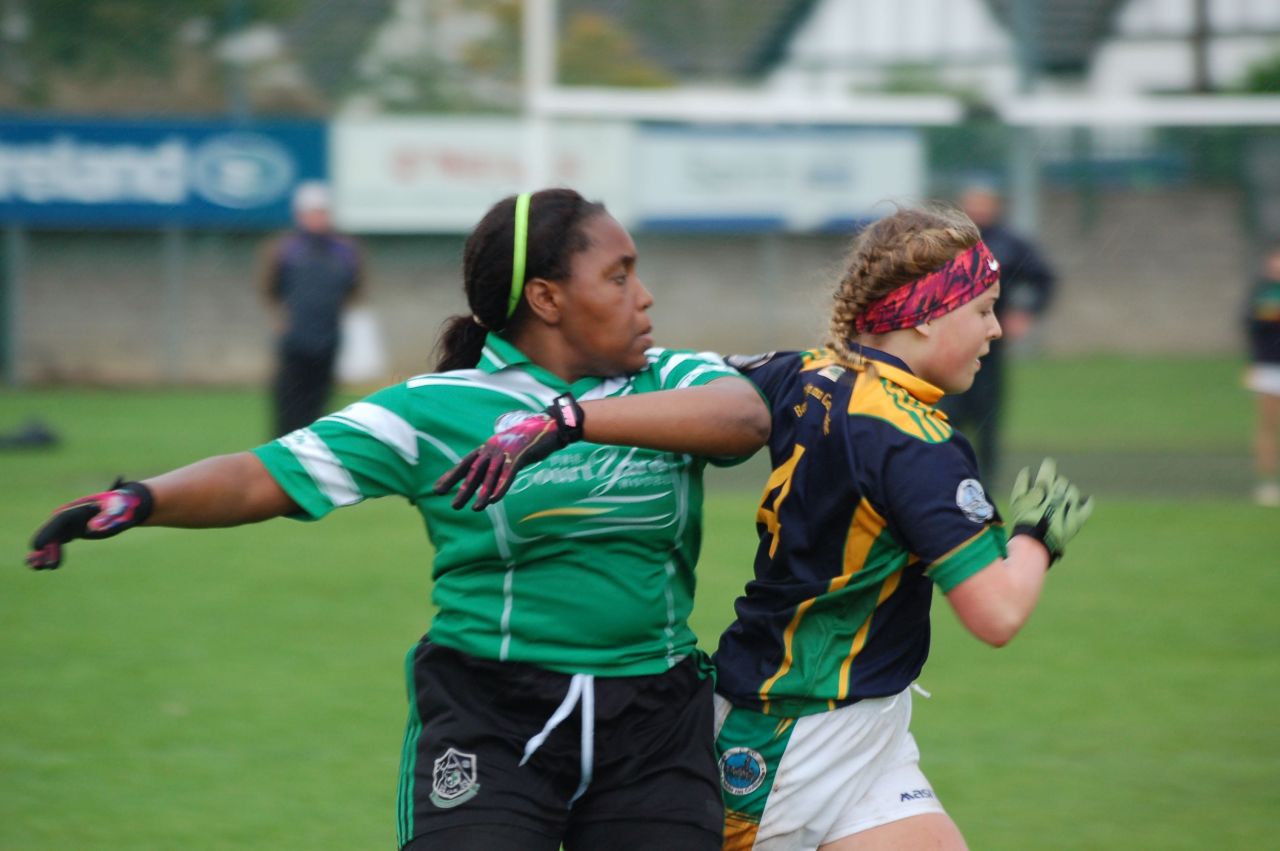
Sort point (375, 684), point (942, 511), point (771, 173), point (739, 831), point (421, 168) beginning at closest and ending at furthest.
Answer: point (942, 511)
point (739, 831)
point (375, 684)
point (771, 173)
point (421, 168)

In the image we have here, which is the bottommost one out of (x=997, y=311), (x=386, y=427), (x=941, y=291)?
(x=997, y=311)

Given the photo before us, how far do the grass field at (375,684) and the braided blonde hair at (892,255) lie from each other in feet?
7.71

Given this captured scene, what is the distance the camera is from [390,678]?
680cm

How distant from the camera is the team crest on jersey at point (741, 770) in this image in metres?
3.08

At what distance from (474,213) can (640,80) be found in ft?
9.26

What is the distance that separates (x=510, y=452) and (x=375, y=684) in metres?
4.27

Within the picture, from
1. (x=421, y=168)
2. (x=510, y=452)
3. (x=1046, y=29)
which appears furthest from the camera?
(x=421, y=168)

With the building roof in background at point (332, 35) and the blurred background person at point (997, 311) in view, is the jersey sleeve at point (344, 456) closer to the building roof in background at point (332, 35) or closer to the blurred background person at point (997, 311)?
the blurred background person at point (997, 311)

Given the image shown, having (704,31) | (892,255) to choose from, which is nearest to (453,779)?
(892,255)

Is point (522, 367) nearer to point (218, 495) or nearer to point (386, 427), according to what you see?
point (386, 427)

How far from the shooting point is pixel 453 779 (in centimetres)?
286

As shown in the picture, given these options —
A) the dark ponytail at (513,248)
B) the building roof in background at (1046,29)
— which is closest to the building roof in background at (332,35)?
the building roof in background at (1046,29)

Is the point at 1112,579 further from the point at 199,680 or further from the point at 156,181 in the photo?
the point at 156,181

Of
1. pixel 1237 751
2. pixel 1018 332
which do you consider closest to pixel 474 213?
pixel 1018 332
